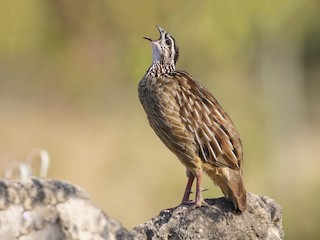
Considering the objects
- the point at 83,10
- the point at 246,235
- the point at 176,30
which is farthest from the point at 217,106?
the point at 83,10

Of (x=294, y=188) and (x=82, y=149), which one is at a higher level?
(x=82, y=149)

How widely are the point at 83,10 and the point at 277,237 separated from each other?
11.7 meters

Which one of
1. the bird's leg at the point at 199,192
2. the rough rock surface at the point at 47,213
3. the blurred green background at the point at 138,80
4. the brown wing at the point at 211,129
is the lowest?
the rough rock surface at the point at 47,213

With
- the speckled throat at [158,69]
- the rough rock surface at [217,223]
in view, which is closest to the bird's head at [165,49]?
the speckled throat at [158,69]

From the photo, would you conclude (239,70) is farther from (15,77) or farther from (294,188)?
(15,77)

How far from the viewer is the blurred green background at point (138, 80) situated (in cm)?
1361

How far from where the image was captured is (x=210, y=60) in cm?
1434

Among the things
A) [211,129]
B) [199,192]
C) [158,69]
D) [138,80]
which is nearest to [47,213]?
[199,192]

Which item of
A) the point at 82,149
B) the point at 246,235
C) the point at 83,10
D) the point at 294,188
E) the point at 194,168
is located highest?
the point at 83,10

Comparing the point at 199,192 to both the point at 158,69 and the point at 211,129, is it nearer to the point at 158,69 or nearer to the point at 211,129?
the point at 211,129

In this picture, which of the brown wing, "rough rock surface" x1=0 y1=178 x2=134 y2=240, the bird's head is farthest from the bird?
"rough rock surface" x1=0 y1=178 x2=134 y2=240

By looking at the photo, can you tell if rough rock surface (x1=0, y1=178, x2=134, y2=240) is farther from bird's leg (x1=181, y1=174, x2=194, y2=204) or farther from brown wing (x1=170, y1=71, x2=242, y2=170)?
brown wing (x1=170, y1=71, x2=242, y2=170)

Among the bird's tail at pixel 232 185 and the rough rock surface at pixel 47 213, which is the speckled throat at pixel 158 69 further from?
the rough rock surface at pixel 47 213

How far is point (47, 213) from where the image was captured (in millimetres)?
3012
